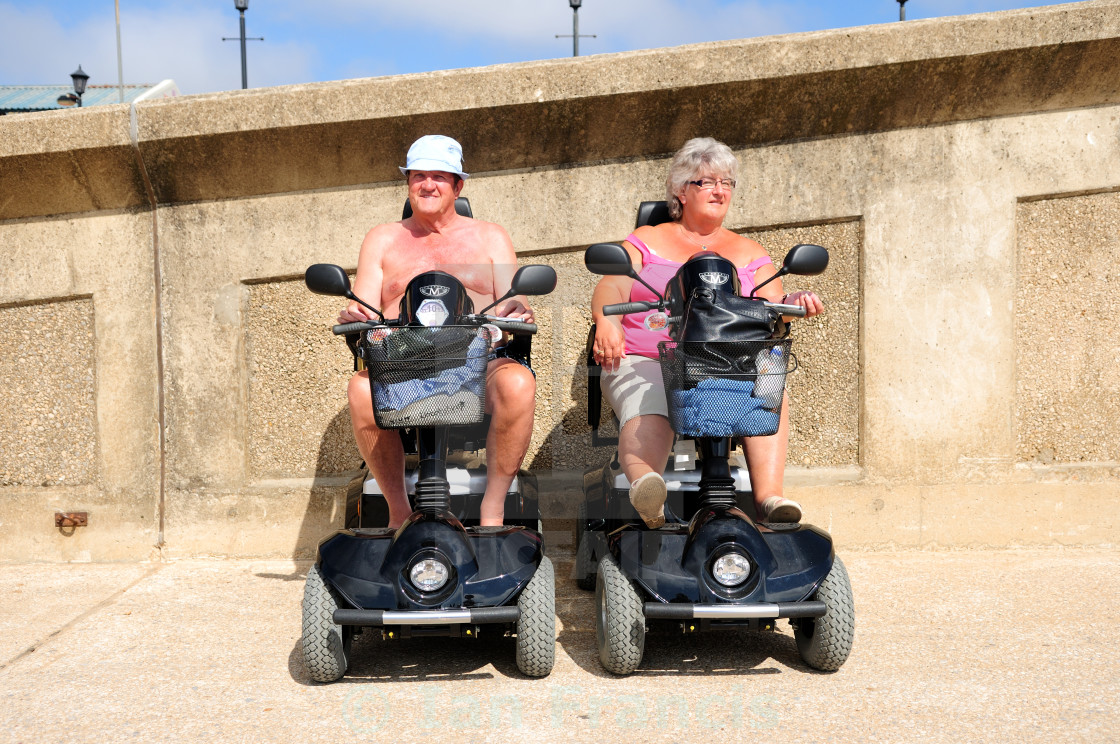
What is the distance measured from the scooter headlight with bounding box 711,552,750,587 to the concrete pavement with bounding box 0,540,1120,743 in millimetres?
308

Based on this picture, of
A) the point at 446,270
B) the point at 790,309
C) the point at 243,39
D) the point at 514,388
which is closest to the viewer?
the point at 790,309

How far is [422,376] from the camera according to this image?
Answer: 2.81m

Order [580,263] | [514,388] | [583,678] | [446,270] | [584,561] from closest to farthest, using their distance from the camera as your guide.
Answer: [583,678] < [514,388] < [446,270] < [584,561] < [580,263]

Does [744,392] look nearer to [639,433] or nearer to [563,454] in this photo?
[639,433]

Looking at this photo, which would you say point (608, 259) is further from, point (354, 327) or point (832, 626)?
point (832, 626)

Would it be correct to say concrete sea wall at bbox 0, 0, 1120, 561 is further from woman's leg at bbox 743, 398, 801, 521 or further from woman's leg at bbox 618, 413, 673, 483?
woman's leg at bbox 618, 413, 673, 483

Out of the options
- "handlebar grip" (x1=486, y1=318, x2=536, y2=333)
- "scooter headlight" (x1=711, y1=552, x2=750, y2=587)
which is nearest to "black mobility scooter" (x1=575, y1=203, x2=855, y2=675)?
"scooter headlight" (x1=711, y1=552, x2=750, y2=587)

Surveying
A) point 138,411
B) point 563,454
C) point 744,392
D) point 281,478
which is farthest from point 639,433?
point 138,411

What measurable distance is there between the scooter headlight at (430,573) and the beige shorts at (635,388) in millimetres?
878

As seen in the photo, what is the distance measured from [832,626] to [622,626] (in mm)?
605

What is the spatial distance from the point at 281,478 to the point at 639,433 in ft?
6.97

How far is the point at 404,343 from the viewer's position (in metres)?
2.79

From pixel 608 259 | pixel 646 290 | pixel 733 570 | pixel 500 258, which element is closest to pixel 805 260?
pixel 608 259

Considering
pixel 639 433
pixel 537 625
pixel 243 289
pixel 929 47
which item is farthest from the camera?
pixel 243 289
